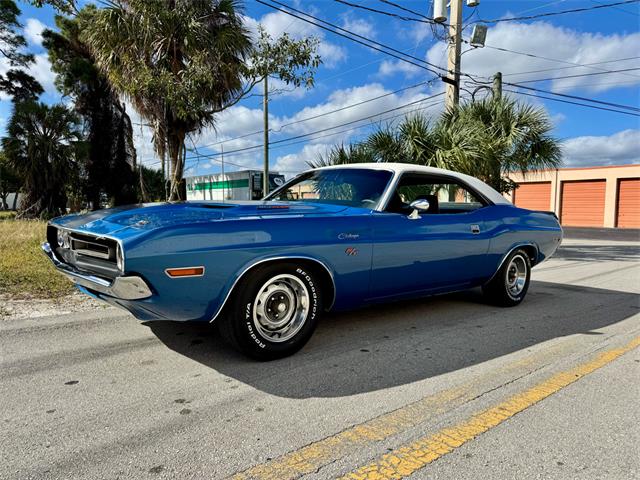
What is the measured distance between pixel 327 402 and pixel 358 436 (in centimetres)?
42

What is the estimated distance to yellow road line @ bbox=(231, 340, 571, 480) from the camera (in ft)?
6.76

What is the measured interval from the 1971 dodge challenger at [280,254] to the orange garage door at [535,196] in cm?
3353

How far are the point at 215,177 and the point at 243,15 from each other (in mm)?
25641

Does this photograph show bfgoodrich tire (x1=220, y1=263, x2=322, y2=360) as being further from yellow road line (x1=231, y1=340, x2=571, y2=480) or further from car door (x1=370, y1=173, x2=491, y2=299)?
yellow road line (x1=231, y1=340, x2=571, y2=480)

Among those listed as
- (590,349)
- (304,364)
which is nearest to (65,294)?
(304,364)

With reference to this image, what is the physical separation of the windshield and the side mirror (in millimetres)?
316

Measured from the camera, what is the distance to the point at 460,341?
4.02 m

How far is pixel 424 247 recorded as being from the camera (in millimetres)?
4113

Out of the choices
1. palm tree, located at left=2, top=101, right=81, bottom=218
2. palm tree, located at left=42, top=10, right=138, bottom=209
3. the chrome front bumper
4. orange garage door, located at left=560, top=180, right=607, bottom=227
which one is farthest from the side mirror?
orange garage door, located at left=560, top=180, right=607, bottom=227

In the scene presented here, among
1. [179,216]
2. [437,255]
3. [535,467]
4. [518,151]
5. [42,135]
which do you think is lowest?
[535,467]

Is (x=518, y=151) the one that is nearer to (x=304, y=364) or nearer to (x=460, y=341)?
(x=460, y=341)

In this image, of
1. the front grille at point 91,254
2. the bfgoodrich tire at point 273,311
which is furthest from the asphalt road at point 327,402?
the front grille at point 91,254

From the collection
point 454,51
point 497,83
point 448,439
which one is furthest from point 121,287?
point 497,83

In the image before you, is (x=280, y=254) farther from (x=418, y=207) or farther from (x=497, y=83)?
(x=497, y=83)
